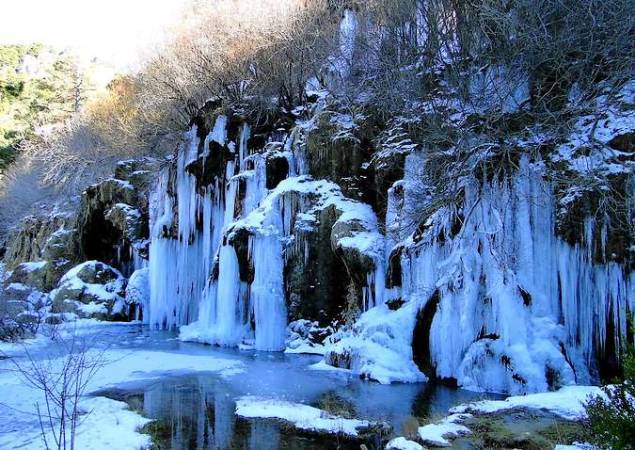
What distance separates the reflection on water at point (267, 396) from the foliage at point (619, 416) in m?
3.26

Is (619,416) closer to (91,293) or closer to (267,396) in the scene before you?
(267,396)

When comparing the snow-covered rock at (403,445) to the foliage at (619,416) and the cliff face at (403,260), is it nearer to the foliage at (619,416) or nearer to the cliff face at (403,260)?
the foliage at (619,416)

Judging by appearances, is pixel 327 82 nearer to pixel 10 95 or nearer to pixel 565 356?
pixel 565 356

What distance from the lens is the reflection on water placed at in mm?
7477

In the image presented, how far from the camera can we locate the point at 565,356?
1027cm

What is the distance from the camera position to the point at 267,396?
9.91 m

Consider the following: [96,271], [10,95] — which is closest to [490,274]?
[96,271]

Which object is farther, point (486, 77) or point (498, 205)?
point (486, 77)

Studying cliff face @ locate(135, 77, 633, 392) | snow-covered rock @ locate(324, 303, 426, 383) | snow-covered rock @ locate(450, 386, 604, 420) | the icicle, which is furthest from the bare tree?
cliff face @ locate(135, 77, 633, 392)

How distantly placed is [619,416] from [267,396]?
6992 mm

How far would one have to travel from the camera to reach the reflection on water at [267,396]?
7477mm

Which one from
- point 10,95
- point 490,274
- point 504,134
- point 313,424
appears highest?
point 10,95

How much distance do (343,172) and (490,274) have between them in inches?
273

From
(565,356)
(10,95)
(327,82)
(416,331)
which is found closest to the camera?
(565,356)
